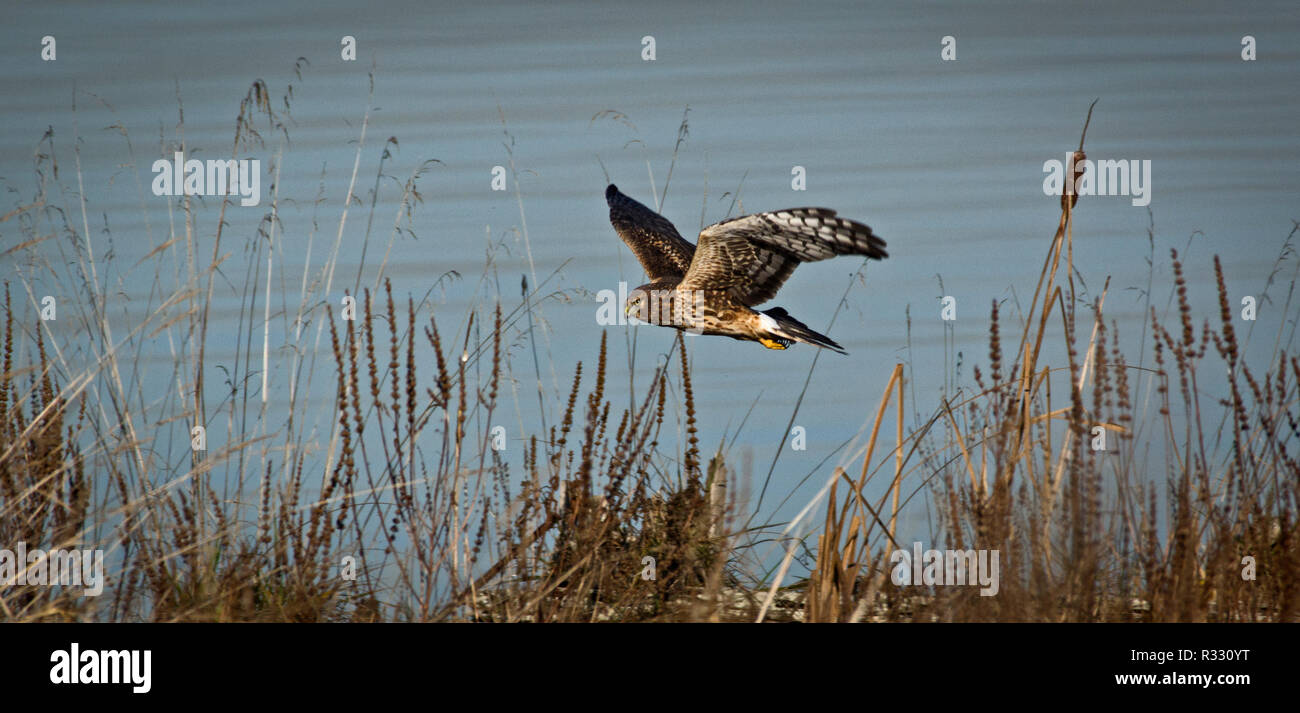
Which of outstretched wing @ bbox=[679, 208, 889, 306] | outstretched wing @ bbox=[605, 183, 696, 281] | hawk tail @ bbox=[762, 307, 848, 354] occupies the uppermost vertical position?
outstretched wing @ bbox=[605, 183, 696, 281]

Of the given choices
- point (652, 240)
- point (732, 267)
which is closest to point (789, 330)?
point (732, 267)

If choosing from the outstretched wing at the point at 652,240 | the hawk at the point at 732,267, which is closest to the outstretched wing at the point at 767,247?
the hawk at the point at 732,267

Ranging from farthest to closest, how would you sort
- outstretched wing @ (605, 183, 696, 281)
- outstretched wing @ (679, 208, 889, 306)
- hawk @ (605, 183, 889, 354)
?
1. outstretched wing @ (605, 183, 696, 281)
2. hawk @ (605, 183, 889, 354)
3. outstretched wing @ (679, 208, 889, 306)

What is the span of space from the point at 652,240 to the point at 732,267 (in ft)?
3.94

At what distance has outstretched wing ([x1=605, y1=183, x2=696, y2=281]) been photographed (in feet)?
20.4

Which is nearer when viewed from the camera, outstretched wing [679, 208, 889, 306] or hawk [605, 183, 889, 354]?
outstretched wing [679, 208, 889, 306]

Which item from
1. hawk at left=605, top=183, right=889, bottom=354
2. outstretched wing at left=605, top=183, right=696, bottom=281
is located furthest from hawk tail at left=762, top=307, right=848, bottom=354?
outstretched wing at left=605, top=183, right=696, bottom=281

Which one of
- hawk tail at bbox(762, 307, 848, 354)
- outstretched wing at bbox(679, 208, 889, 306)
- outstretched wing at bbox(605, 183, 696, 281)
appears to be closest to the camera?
outstretched wing at bbox(679, 208, 889, 306)

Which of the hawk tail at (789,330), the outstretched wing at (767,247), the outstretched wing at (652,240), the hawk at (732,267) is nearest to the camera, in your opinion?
the outstretched wing at (767,247)

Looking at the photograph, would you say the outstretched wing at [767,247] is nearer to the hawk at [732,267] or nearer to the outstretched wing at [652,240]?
the hawk at [732,267]

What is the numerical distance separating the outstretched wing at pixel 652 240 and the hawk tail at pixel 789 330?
2.98 feet

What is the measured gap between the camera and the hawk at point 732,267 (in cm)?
413

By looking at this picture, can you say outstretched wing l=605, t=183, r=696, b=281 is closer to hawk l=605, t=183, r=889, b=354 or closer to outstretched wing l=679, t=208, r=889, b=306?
hawk l=605, t=183, r=889, b=354
